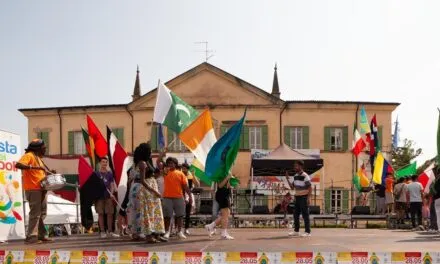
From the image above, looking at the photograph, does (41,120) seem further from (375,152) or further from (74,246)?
(74,246)

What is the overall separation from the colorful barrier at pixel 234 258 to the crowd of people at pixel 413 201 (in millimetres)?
8578

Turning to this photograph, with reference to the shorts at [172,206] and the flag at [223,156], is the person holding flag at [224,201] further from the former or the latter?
the shorts at [172,206]

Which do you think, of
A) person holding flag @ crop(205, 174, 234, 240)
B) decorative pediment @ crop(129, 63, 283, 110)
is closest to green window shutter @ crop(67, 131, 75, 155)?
decorative pediment @ crop(129, 63, 283, 110)

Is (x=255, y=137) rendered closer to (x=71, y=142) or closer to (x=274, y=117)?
(x=274, y=117)

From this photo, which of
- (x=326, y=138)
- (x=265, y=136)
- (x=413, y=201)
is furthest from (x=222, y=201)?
(x=326, y=138)

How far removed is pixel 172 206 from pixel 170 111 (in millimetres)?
3131

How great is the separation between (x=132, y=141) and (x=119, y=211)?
90.7 ft

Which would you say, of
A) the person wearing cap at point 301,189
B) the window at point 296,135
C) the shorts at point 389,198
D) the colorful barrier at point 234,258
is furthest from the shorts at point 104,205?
the window at point 296,135

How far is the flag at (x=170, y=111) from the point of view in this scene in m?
15.4

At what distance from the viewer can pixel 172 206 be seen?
13.3 meters

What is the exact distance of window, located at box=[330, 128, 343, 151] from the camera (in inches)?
1592

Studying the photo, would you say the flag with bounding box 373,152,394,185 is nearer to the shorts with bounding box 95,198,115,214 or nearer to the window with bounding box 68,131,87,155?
the shorts with bounding box 95,198,115,214

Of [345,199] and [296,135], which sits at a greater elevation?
[296,135]

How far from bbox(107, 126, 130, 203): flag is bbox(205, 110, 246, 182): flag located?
1799 mm
